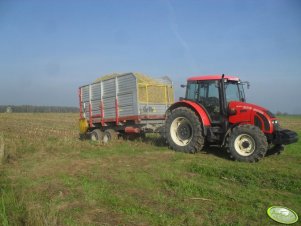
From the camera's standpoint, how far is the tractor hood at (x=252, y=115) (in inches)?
328

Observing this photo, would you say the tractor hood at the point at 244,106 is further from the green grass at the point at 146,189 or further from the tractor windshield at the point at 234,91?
the green grass at the point at 146,189

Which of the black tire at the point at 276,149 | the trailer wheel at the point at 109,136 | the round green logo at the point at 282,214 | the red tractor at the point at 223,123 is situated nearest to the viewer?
the round green logo at the point at 282,214

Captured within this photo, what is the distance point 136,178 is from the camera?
22.2ft

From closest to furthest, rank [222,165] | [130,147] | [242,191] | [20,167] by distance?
[242,191] → [222,165] → [20,167] → [130,147]

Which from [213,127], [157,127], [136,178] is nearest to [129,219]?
[136,178]

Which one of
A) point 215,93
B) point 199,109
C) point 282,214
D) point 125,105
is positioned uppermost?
point 215,93

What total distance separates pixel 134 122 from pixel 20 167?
4.72 meters

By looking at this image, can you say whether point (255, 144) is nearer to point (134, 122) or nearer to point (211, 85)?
point (211, 85)

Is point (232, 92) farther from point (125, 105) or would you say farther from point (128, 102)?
point (125, 105)

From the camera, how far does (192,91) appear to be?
9.95 metres

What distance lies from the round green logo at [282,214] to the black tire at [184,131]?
14.6ft

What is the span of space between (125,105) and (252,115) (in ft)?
16.6

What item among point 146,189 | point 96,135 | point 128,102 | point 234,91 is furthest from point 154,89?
point 146,189


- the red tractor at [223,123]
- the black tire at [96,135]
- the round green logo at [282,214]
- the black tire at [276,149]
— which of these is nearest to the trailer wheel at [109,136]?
the black tire at [96,135]
